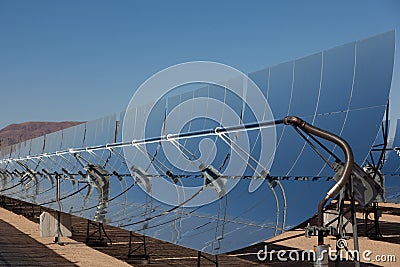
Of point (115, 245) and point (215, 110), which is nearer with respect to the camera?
point (215, 110)

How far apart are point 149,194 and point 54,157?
46.8 feet

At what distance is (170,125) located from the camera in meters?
15.5

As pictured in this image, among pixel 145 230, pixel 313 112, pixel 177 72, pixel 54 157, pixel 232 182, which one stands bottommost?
pixel 145 230

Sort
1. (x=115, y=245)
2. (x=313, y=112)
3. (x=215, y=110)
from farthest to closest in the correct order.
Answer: (x=115, y=245) → (x=215, y=110) → (x=313, y=112)

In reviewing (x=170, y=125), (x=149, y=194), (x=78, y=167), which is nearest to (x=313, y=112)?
(x=149, y=194)

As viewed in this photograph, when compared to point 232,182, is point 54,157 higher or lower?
higher

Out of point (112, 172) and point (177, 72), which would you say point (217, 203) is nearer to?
point (177, 72)

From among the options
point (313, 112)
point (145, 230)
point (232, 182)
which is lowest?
point (145, 230)

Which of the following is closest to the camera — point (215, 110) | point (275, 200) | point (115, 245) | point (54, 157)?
point (275, 200)

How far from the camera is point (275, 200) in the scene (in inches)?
340

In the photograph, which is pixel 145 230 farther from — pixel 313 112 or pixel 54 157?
pixel 54 157

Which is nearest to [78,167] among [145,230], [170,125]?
[170,125]

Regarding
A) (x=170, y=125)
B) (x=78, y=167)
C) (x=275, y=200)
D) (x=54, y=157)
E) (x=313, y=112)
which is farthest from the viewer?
(x=54, y=157)

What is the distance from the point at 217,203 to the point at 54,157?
18201 mm
